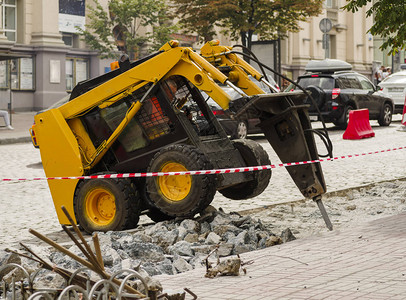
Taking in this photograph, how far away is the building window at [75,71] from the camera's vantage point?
38.4m

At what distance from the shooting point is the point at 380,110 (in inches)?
1102

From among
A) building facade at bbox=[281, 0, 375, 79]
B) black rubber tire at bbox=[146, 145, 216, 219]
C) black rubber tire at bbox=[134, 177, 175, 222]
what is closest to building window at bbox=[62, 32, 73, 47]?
building facade at bbox=[281, 0, 375, 79]

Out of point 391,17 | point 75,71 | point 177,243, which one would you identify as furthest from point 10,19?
point 177,243

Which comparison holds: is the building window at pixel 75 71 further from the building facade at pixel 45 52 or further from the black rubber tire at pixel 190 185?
the black rubber tire at pixel 190 185

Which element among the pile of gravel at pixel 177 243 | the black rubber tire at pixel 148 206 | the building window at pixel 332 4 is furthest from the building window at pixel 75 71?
the pile of gravel at pixel 177 243

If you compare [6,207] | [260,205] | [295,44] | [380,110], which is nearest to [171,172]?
[260,205]

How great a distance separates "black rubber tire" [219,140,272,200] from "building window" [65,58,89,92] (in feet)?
93.9

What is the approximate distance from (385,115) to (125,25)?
13.9 metres

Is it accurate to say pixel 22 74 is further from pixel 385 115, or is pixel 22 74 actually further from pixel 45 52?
pixel 385 115

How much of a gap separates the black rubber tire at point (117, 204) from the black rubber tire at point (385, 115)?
19.6 metres

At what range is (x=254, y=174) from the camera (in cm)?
1009

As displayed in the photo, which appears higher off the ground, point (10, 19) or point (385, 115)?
point (10, 19)

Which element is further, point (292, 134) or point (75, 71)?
point (75, 71)

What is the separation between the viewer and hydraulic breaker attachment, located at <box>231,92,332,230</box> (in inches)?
357
